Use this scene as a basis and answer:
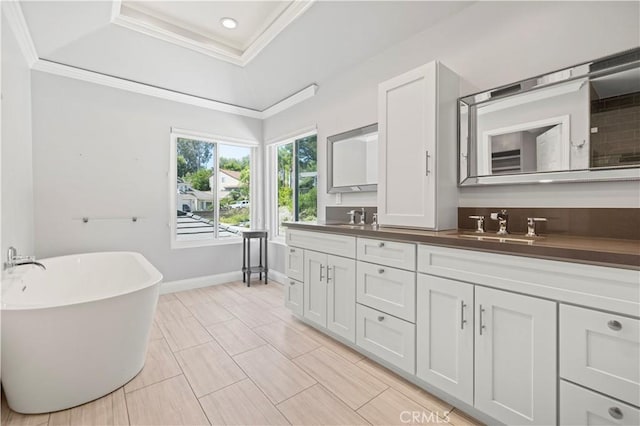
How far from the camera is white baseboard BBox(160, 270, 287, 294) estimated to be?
11.9ft

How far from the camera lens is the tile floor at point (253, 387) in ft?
5.00

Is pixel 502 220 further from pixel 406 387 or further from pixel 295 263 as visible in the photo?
pixel 295 263

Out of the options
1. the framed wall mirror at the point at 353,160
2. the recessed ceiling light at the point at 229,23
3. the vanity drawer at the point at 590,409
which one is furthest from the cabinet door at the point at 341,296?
the recessed ceiling light at the point at 229,23

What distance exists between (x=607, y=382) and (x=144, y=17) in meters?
3.98

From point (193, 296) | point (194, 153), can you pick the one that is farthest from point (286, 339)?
point (194, 153)

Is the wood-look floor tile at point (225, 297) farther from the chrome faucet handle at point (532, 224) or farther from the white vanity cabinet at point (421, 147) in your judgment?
the chrome faucet handle at point (532, 224)

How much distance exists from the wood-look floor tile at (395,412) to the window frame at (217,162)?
306 cm

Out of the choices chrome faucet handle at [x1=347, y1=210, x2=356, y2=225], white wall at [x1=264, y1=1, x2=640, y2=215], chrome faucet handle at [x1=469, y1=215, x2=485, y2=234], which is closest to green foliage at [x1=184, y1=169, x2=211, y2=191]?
chrome faucet handle at [x1=347, y1=210, x2=356, y2=225]

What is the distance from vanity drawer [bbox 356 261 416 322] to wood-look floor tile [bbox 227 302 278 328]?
3.83ft

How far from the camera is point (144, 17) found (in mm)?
2574

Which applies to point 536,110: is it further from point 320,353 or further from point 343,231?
point 320,353

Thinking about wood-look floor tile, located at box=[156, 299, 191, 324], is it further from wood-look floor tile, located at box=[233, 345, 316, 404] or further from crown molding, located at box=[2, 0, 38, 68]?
crown molding, located at box=[2, 0, 38, 68]

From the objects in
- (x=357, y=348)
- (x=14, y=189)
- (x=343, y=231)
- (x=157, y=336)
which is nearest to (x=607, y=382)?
(x=357, y=348)

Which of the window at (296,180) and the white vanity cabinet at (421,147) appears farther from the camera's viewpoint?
the window at (296,180)
